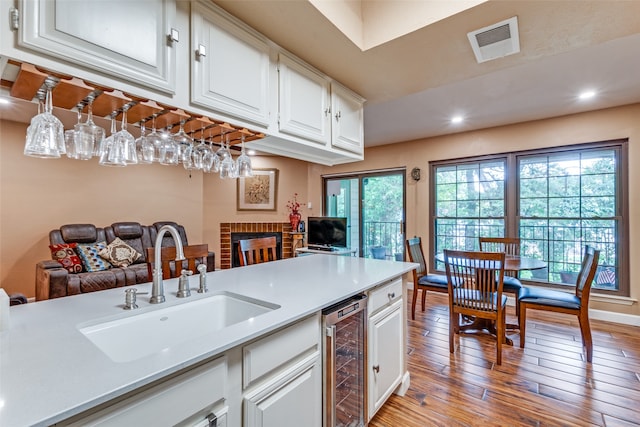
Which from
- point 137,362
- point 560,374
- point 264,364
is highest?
point 137,362

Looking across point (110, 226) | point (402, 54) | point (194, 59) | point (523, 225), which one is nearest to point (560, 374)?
point (523, 225)

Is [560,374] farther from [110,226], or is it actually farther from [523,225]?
[110,226]

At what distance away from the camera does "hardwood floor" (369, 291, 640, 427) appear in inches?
75.4

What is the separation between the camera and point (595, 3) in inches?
52.4

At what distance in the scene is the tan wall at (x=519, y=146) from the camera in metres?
3.45

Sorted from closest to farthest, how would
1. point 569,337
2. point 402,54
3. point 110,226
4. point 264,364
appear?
1. point 264,364
2. point 402,54
3. point 569,337
4. point 110,226

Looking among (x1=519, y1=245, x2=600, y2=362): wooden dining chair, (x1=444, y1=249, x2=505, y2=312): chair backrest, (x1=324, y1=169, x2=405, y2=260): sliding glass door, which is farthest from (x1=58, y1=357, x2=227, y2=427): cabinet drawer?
(x1=324, y1=169, x2=405, y2=260): sliding glass door

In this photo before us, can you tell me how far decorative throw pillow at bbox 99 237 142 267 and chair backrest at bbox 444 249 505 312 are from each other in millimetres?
4420

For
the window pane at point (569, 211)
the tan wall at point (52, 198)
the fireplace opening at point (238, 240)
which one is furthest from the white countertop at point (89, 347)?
the fireplace opening at point (238, 240)

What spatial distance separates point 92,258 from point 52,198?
121 centimetres

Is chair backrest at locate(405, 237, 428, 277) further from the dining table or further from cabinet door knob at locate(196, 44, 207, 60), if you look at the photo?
cabinet door knob at locate(196, 44, 207, 60)

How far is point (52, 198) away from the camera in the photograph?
4.39m

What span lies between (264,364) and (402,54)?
5.84 feet

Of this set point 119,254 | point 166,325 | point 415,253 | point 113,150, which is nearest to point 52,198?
point 119,254
